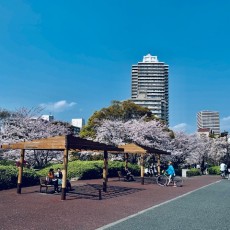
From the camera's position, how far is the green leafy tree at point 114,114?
4076 centimetres

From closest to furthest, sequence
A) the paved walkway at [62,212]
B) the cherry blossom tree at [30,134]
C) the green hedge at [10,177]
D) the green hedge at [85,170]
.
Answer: the paved walkway at [62,212]
the green hedge at [10,177]
the green hedge at [85,170]
the cherry blossom tree at [30,134]

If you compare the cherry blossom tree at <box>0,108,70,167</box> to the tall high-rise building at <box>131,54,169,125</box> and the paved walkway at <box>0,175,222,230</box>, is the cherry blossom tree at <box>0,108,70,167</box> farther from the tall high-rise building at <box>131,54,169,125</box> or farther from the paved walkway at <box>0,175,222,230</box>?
the tall high-rise building at <box>131,54,169,125</box>

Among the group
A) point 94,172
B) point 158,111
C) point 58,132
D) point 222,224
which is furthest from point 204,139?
point 158,111

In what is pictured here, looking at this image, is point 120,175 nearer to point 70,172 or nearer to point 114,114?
point 70,172

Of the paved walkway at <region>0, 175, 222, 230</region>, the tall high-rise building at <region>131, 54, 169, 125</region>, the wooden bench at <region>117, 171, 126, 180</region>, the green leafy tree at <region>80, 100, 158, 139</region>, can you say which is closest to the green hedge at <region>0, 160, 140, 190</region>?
the wooden bench at <region>117, 171, 126, 180</region>

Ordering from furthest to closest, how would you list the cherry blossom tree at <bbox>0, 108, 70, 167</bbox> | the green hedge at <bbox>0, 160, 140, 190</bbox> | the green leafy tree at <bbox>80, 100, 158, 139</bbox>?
1. the green leafy tree at <bbox>80, 100, 158, 139</bbox>
2. the cherry blossom tree at <bbox>0, 108, 70, 167</bbox>
3. the green hedge at <bbox>0, 160, 140, 190</bbox>

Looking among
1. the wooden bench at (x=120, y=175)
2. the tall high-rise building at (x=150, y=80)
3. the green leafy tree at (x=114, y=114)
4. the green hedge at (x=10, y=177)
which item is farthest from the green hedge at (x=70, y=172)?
the tall high-rise building at (x=150, y=80)

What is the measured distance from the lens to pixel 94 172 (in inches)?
925

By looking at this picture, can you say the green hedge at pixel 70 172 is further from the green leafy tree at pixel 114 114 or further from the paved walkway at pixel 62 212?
the green leafy tree at pixel 114 114

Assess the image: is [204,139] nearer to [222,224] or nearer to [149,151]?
[149,151]

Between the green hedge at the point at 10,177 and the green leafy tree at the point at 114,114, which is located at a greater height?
the green leafy tree at the point at 114,114

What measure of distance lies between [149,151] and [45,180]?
8678 mm

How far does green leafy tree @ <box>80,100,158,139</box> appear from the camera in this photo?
40.8 metres

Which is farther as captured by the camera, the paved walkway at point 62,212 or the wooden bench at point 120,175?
the wooden bench at point 120,175
